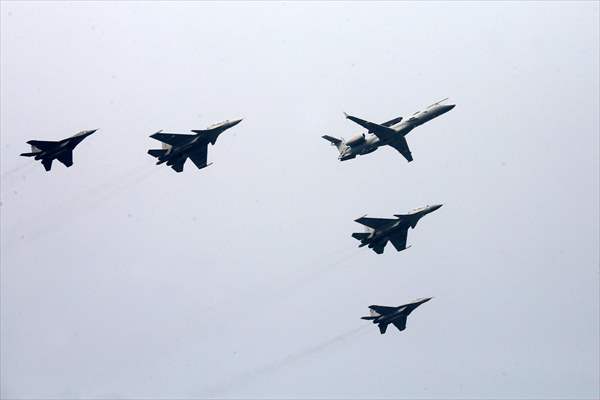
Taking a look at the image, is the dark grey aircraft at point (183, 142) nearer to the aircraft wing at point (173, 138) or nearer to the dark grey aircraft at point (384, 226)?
the aircraft wing at point (173, 138)

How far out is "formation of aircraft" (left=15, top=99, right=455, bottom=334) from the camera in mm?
90581

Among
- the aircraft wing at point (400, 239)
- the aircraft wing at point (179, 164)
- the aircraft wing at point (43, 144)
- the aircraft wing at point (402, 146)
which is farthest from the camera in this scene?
the aircraft wing at point (400, 239)

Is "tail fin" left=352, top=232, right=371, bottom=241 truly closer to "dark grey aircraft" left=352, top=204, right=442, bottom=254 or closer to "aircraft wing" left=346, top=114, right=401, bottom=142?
"dark grey aircraft" left=352, top=204, right=442, bottom=254

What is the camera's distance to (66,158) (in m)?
91.2

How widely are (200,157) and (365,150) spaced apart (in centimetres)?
2051

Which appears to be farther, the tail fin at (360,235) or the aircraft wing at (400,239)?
the aircraft wing at (400,239)

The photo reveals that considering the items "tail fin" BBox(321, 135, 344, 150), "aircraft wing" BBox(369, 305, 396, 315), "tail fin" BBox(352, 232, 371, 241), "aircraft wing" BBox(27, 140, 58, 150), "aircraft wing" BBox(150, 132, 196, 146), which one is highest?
"aircraft wing" BBox(27, 140, 58, 150)

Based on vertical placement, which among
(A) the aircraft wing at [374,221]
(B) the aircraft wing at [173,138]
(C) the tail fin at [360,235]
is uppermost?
(B) the aircraft wing at [173,138]

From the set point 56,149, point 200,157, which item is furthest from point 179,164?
point 56,149

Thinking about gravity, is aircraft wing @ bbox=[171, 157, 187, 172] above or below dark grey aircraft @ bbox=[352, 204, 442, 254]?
above

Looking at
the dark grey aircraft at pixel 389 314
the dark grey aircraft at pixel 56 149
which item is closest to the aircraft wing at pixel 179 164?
the dark grey aircraft at pixel 56 149

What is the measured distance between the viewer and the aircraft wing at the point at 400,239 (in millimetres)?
99375

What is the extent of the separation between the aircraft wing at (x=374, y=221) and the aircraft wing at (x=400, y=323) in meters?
14.6

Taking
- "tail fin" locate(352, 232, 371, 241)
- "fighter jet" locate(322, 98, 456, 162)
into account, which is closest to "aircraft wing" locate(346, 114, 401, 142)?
"fighter jet" locate(322, 98, 456, 162)
